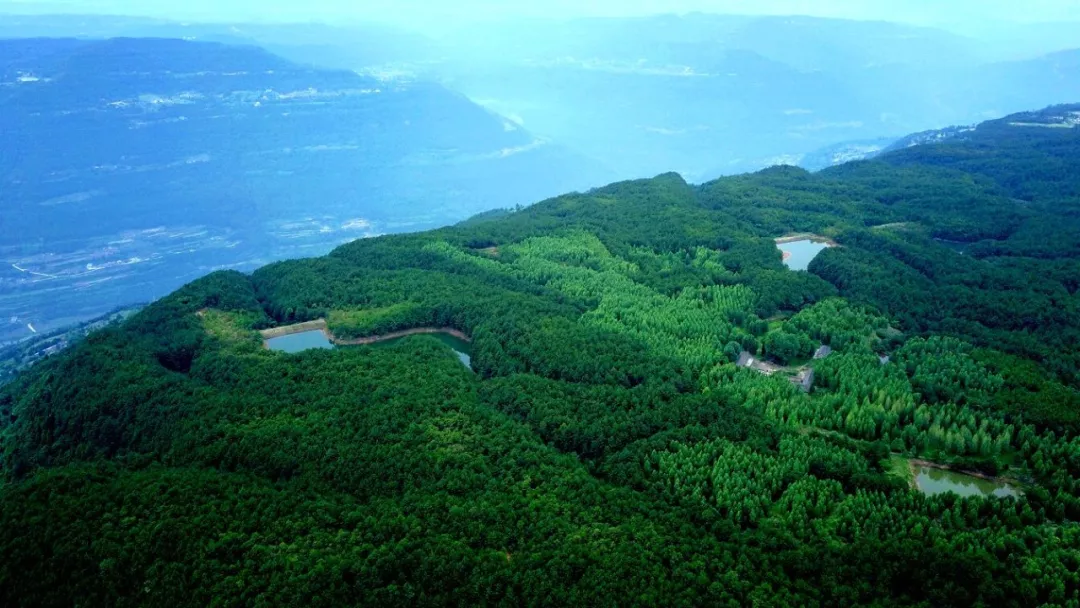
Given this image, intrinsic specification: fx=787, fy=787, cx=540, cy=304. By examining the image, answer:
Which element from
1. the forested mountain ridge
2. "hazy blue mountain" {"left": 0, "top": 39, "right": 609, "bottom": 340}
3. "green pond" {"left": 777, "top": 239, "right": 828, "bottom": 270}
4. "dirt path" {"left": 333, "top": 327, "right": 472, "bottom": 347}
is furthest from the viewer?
"hazy blue mountain" {"left": 0, "top": 39, "right": 609, "bottom": 340}

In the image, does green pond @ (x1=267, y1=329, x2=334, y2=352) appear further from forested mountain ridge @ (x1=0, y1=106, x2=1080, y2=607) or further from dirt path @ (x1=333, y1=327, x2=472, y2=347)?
forested mountain ridge @ (x1=0, y1=106, x2=1080, y2=607)

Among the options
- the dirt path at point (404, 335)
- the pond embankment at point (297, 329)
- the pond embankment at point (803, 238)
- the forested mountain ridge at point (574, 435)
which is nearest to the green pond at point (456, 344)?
the dirt path at point (404, 335)

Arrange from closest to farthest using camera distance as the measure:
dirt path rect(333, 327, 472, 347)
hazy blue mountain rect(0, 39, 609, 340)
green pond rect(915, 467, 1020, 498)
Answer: green pond rect(915, 467, 1020, 498)
dirt path rect(333, 327, 472, 347)
hazy blue mountain rect(0, 39, 609, 340)

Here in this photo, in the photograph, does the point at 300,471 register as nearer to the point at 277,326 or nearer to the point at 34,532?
the point at 34,532

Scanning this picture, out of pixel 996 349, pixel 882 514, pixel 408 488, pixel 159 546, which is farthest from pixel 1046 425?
pixel 159 546

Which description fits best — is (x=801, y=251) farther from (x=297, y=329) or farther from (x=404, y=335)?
(x=297, y=329)

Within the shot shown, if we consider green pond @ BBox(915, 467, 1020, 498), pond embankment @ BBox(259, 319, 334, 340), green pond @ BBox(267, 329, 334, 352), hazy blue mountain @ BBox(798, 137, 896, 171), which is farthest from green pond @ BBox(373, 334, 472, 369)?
hazy blue mountain @ BBox(798, 137, 896, 171)

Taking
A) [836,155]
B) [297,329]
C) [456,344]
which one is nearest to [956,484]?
[456,344]
